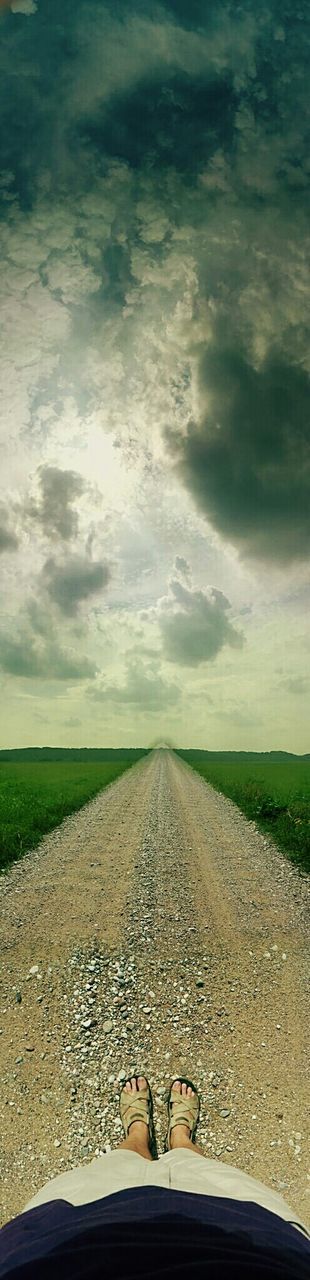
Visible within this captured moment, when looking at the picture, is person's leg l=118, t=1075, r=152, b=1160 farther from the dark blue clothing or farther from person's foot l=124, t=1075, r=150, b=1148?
the dark blue clothing

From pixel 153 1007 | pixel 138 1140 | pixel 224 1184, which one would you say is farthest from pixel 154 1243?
pixel 153 1007

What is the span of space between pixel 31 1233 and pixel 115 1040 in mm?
3098

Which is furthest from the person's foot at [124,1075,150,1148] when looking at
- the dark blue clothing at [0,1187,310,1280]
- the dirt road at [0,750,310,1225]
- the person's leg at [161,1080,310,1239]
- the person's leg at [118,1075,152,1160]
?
the dark blue clothing at [0,1187,310,1280]

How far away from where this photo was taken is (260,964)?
6617 millimetres

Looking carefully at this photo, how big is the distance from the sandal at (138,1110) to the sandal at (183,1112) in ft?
0.40

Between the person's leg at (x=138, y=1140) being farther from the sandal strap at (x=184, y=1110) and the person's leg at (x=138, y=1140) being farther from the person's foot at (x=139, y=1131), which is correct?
the sandal strap at (x=184, y=1110)

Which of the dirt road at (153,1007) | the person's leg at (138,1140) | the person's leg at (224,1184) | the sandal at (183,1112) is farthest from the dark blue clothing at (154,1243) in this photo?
the sandal at (183,1112)

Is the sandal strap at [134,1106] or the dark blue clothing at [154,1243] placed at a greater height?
the dark blue clothing at [154,1243]

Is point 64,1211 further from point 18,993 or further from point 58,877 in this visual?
point 58,877

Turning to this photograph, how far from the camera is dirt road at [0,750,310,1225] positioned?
12.7ft

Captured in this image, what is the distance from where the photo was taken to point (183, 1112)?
4039 mm

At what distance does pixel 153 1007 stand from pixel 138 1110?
1.57m

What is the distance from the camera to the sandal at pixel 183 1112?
395 centimetres

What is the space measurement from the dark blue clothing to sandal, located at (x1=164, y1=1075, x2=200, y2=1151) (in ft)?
6.05
